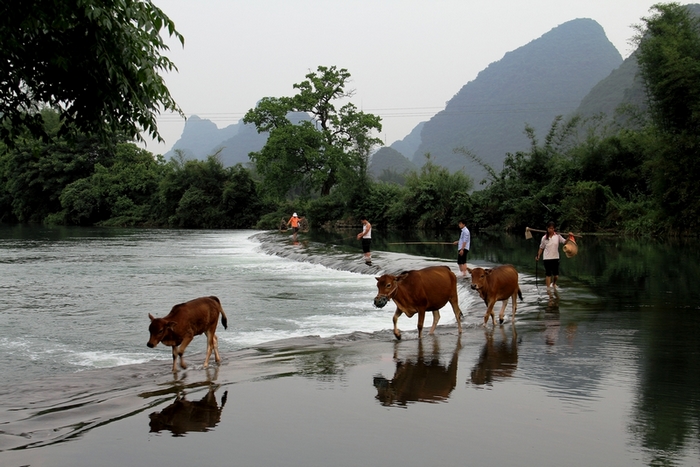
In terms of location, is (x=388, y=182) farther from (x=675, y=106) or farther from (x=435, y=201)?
(x=675, y=106)

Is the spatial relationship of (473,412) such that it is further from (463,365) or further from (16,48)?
(16,48)

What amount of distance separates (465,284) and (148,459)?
15303 millimetres

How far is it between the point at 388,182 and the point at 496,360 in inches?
2726

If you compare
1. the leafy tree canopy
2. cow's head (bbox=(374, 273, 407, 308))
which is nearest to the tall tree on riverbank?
the leafy tree canopy

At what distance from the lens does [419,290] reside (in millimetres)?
12148

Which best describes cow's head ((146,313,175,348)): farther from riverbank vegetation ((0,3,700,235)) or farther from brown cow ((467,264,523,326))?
riverbank vegetation ((0,3,700,235))

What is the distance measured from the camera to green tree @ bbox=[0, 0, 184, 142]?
701 centimetres

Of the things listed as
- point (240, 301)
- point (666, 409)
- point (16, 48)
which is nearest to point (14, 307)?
point (240, 301)

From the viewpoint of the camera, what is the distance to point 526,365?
979 cm

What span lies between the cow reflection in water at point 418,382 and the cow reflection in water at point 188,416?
1.86m

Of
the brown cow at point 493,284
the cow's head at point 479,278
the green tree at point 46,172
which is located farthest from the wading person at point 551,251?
the green tree at point 46,172

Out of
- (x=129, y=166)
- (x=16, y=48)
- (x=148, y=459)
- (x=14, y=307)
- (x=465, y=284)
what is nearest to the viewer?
(x=148, y=459)

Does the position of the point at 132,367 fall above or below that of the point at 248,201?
below

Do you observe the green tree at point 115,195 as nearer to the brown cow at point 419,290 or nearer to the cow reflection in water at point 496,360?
the brown cow at point 419,290
